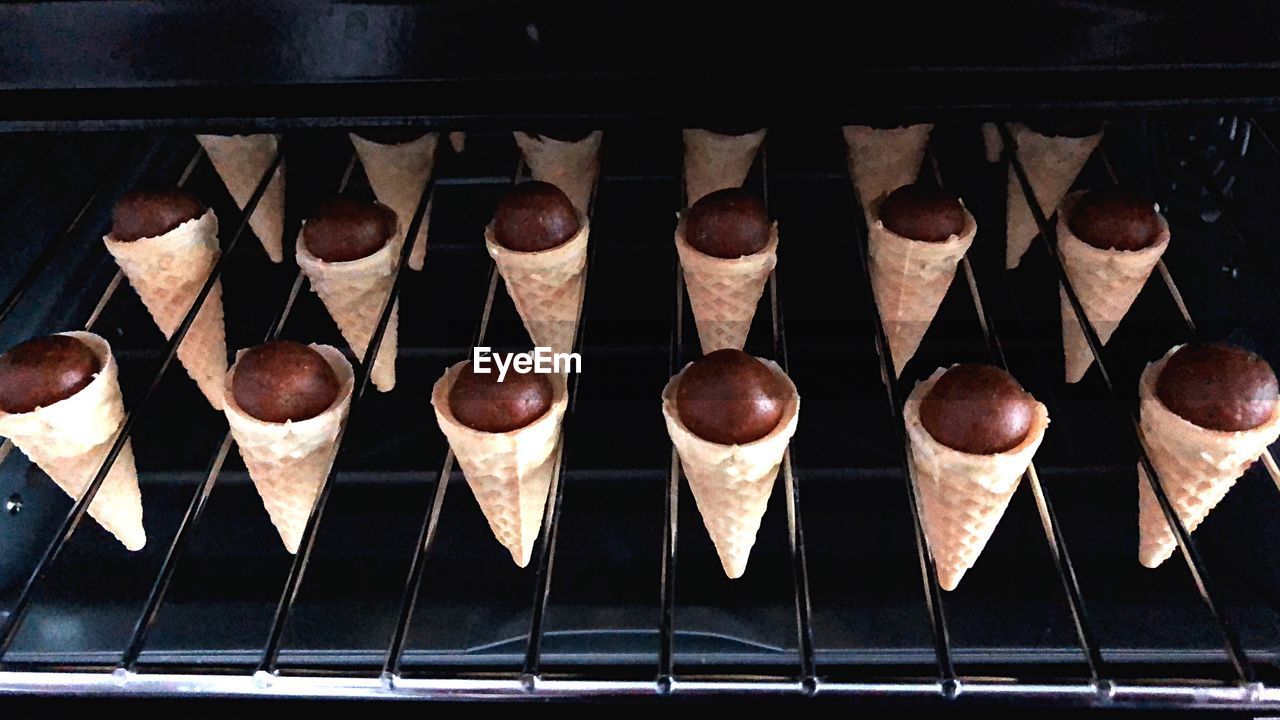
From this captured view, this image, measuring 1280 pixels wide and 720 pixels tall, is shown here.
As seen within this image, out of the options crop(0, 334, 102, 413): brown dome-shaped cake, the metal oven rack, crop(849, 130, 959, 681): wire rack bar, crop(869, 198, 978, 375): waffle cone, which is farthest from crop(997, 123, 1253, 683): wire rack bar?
crop(0, 334, 102, 413): brown dome-shaped cake

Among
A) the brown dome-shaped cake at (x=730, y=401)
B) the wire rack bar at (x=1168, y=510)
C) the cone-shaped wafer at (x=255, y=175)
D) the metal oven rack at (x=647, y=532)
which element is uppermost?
the brown dome-shaped cake at (x=730, y=401)

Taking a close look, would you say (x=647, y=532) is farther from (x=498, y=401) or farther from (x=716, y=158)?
(x=716, y=158)

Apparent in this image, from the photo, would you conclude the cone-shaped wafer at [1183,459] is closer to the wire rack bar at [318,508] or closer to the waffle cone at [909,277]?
the waffle cone at [909,277]

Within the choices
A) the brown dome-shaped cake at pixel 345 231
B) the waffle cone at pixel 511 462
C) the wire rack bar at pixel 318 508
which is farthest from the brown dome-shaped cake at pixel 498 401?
the brown dome-shaped cake at pixel 345 231

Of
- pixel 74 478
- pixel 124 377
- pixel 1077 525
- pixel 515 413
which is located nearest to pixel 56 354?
pixel 74 478

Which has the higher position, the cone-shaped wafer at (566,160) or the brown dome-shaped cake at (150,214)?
the brown dome-shaped cake at (150,214)

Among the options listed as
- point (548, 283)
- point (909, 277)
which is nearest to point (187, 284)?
point (548, 283)
